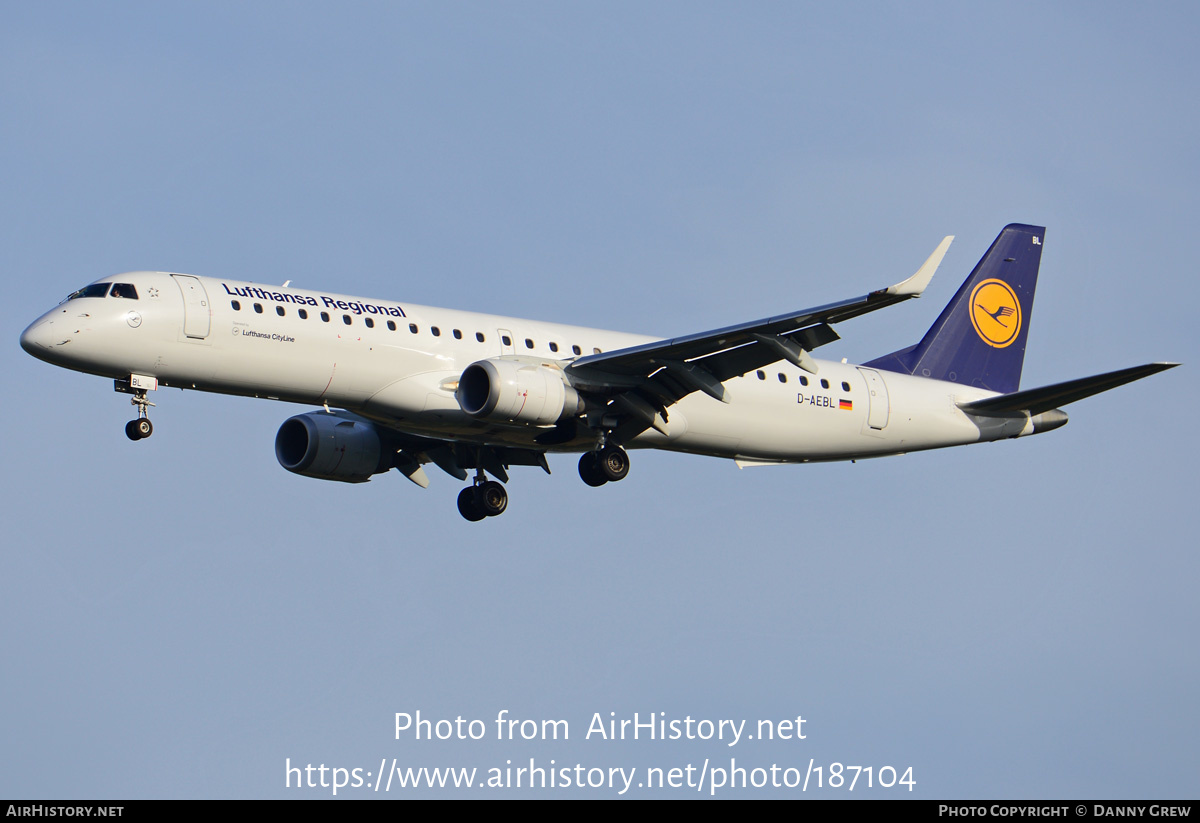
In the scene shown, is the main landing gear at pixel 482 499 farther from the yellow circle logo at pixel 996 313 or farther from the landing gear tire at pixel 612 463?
the yellow circle logo at pixel 996 313

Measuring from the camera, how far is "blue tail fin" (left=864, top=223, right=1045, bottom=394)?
42969mm

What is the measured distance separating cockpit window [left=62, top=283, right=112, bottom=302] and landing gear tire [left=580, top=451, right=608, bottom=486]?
1129 centimetres

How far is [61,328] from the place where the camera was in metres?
31.6

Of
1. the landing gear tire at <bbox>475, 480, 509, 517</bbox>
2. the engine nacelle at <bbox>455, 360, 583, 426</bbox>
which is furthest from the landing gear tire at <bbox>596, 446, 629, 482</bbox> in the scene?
the landing gear tire at <bbox>475, 480, 509, 517</bbox>

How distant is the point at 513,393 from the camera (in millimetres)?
33344

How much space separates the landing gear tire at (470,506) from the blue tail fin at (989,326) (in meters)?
11.5

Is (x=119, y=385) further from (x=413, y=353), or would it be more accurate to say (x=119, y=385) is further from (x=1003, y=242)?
(x=1003, y=242)

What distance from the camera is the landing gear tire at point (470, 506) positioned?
3962cm

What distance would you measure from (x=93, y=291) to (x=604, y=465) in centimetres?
1186

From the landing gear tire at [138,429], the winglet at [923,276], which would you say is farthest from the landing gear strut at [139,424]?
the winglet at [923,276]
